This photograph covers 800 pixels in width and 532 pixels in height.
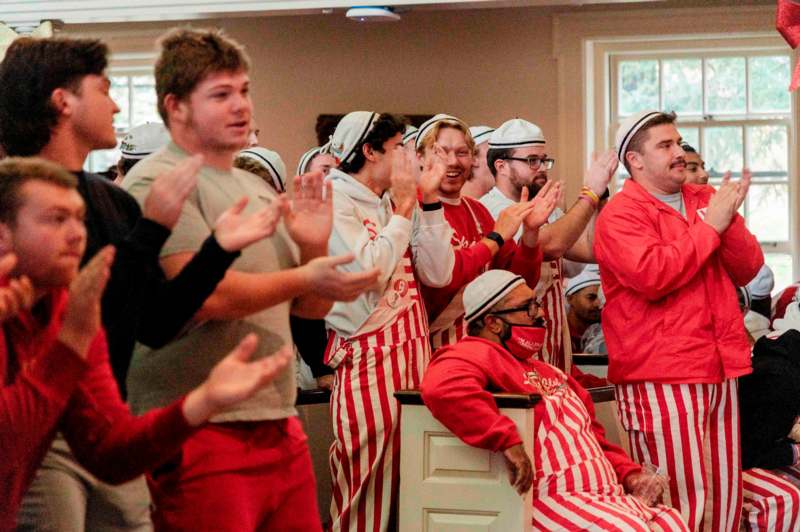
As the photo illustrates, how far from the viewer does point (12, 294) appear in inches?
60.7

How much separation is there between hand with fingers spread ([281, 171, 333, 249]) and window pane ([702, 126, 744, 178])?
17.6ft

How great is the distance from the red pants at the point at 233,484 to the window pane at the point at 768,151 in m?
5.58

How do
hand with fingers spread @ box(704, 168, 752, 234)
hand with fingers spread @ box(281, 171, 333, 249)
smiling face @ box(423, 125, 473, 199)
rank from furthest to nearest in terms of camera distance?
1. smiling face @ box(423, 125, 473, 199)
2. hand with fingers spread @ box(704, 168, 752, 234)
3. hand with fingers spread @ box(281, 171, 333, 249)

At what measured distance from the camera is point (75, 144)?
1967 mm

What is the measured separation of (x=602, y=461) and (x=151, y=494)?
1643 millimetres

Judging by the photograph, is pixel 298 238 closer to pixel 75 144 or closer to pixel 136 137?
pixel 75 144

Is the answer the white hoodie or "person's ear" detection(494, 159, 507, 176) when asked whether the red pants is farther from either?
"person's ear" detection(494, 159, 507, 176)

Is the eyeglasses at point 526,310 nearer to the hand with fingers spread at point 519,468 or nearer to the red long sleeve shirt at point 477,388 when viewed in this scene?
the red long sleeve shirt at point 477,388

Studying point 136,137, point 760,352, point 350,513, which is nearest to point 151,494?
point 350,513

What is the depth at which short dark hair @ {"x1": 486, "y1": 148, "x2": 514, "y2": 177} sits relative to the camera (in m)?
4.44

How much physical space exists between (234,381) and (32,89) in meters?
0.68

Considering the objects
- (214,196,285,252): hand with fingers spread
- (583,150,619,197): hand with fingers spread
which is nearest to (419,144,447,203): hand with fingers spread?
(583,150,619,197): hand with fingers spread

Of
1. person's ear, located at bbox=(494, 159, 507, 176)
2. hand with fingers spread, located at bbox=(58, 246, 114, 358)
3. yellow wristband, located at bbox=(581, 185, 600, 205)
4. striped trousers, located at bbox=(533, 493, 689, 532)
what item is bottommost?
striped trousers, located at bbox=(533, 493, 689, 532)

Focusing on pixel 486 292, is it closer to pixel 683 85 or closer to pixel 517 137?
pixel 517 137
